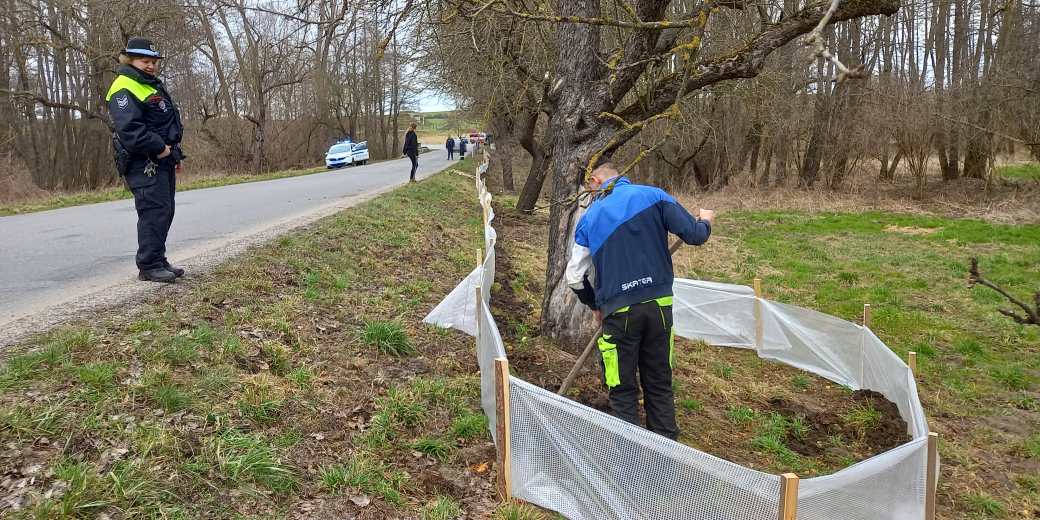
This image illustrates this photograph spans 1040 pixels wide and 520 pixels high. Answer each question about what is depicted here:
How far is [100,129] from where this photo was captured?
2622 centimetres

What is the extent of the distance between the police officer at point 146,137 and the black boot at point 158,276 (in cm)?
11

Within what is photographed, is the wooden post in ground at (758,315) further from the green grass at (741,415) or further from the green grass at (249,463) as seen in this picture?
the green grass at (249,463)

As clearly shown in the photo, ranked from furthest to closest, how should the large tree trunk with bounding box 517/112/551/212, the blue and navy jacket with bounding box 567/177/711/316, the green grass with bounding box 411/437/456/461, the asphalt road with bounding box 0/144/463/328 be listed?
the large tree trunk with bounding box 517/112/551/212, the asphalt road with bounding box 0/144/463/328, the green grass with bounding box 411/437/456/461, the blue and navy jacket with bounding box 567/177/711/316

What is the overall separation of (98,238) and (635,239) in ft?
22.9

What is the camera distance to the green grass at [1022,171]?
19356 mm

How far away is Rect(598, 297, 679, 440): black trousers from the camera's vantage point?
4121mm

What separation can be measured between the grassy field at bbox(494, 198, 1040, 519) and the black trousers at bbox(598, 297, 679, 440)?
0.99 metres

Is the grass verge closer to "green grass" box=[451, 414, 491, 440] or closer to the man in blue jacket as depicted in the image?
"green grass" box=[451, 414, 491, 440]

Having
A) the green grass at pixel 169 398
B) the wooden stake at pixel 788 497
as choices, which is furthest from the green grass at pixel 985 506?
the green grass at pixel 169 398

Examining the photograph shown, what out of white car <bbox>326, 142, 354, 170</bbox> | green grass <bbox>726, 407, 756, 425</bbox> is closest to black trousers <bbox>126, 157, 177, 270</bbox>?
green grass <bbox>726, 407, 756, 425</bbox>

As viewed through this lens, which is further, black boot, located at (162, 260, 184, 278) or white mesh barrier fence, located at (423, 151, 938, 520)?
black boot, located at (162, 260, 184, 278)

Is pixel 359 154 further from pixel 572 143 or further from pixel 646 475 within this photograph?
pixel 646 475

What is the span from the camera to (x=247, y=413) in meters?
4.01

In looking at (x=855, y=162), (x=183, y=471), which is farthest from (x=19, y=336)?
(x=855, y=162)
